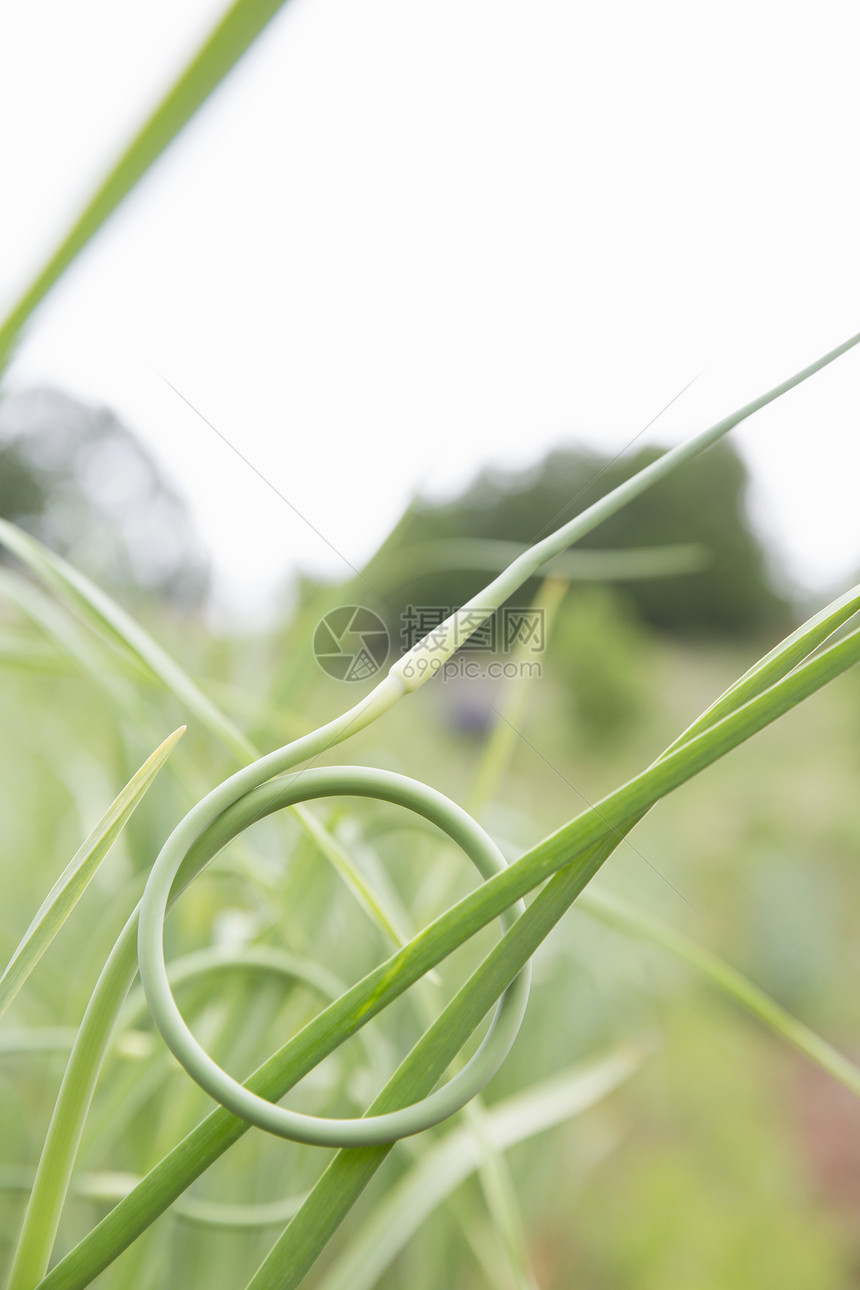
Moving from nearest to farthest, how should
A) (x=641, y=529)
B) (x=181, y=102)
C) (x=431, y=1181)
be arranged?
(x=181, y=102) < (x=431, y=1181) < (x=641, y=529)

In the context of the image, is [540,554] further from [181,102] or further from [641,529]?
[641,529]

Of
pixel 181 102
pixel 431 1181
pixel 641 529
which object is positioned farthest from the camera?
pixel 641 529

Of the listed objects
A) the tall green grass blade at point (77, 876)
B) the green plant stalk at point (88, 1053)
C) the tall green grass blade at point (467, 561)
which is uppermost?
the tall green grass blade at point (77, 876)

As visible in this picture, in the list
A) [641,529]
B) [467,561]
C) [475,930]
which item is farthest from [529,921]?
[641,529]

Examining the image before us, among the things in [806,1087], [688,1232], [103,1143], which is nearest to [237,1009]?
[103,1143]

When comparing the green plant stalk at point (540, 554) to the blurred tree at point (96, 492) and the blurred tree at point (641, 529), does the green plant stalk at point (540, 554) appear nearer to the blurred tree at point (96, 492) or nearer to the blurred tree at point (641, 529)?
the blurred tree at point (641, 529)

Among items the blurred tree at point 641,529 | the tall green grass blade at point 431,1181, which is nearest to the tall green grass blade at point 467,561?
the blurred tree at point 641,529

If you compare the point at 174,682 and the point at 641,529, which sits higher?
the point at 174,682
